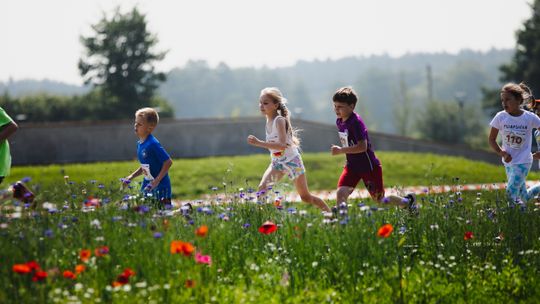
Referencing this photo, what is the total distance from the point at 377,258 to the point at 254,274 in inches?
38.4

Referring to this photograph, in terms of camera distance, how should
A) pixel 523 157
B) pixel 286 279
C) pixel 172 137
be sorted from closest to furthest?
pixel 286 279 → pixel 523 157 → pixel 172 137

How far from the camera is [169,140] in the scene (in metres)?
26.8

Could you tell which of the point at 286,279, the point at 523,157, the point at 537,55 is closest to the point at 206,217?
the point at 286,279

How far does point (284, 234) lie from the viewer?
588 cm

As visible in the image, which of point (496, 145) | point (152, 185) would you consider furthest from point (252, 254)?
point (496, 145)

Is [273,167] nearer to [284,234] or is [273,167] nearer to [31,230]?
[284,234]

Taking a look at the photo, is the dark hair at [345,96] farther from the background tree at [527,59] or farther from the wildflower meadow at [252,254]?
the background tree at [527,59]

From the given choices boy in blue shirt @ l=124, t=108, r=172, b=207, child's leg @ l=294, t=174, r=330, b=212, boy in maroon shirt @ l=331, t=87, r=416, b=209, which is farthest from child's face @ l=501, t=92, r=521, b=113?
boy in blue shirt @ l=124, t=108, r=172, b=207

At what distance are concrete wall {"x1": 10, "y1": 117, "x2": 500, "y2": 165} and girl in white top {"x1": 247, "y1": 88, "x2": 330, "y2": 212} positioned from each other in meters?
17.9

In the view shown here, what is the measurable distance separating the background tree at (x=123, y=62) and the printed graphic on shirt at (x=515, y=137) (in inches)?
1397

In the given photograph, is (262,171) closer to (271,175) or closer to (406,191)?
(406,191)

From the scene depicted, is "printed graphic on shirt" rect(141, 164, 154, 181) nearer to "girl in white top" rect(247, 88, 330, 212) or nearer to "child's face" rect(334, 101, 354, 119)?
"girl in white top" rect(247, 88, 330, 212)

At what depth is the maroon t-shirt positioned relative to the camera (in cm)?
766

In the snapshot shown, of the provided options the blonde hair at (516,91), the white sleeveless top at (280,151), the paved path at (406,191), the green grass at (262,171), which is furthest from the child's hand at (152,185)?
the green grass at (262,171)
